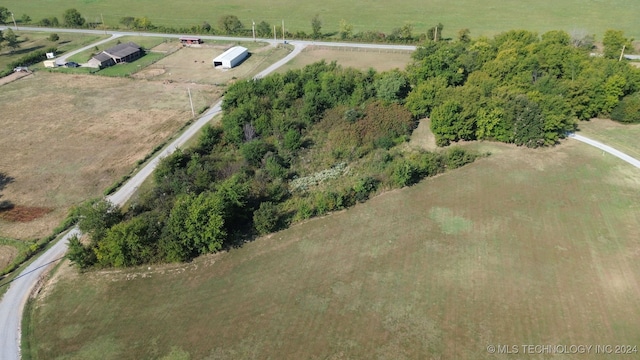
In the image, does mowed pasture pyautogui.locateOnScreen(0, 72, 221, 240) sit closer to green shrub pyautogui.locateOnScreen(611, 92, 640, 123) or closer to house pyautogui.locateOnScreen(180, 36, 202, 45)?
house pyautogui.locateOnScreen(180, 36, 202, 45)

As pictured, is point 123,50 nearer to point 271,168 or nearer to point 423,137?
point 271,168

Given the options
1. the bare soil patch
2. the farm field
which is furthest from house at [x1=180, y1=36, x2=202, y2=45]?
the bare soil patch

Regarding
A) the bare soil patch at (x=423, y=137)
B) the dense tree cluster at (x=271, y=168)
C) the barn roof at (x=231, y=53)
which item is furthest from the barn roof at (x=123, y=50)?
the bare soil patch at (x=423, y=137)

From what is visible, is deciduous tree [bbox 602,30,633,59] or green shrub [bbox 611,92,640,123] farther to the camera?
deciduous tree [bbox 602,30,633,59]

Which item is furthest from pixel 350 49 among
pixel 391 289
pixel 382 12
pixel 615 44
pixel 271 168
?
pixel 391 289

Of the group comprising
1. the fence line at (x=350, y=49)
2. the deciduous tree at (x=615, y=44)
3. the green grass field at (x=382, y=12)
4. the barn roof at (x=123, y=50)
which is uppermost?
the green grass field at (x=382, y=12)

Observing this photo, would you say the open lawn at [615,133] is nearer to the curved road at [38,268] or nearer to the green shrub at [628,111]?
the green shrub at [628,111]
